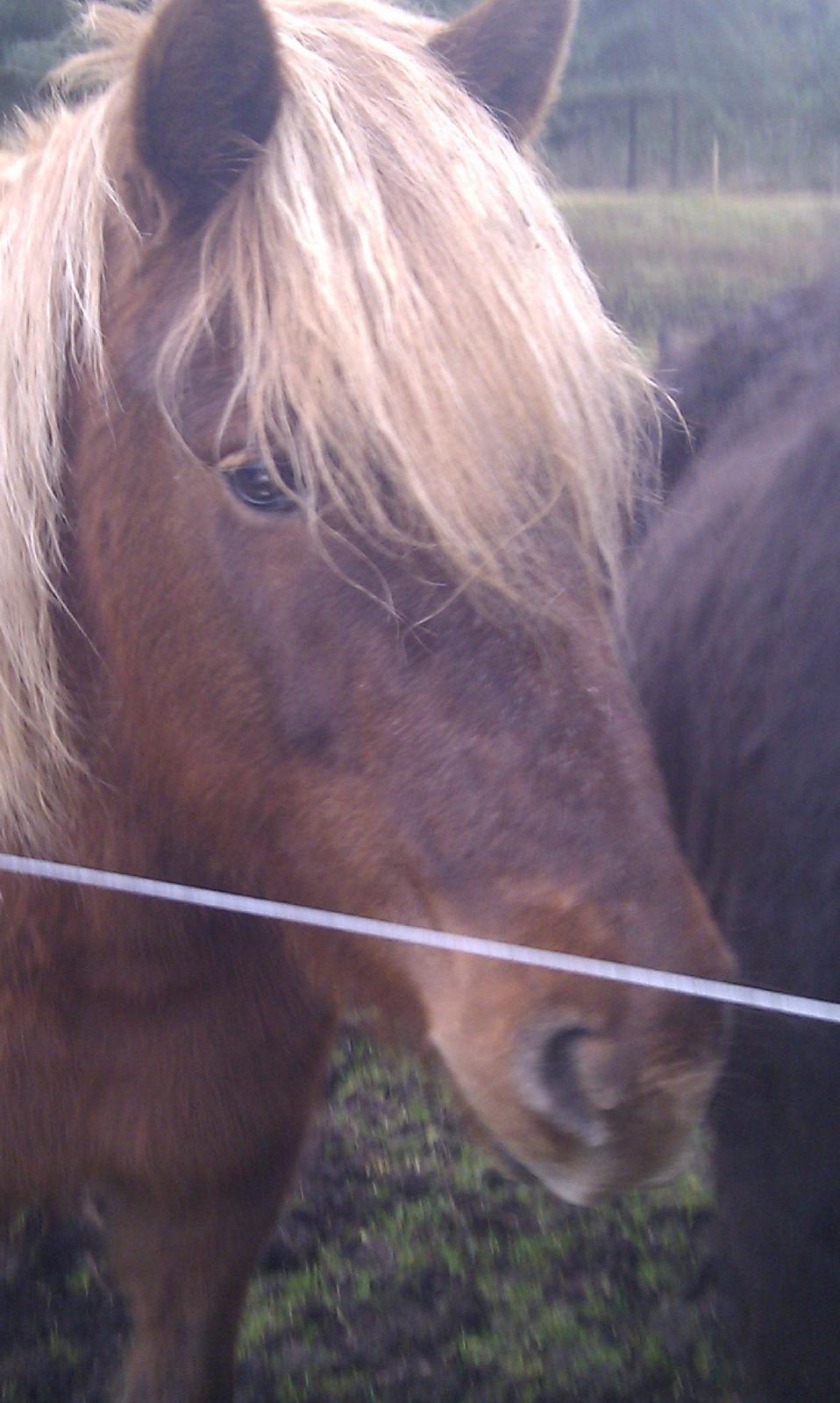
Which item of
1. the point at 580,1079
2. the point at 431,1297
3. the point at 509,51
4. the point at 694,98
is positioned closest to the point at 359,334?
the point at 509,51

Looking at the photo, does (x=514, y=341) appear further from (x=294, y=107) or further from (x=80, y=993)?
(x=80, y=993)

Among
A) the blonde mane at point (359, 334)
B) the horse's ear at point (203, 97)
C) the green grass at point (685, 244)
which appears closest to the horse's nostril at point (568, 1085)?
the blonde mane at point (359, 334)

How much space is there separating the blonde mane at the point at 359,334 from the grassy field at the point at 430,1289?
0.72 meters

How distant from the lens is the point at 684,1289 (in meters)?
2.40

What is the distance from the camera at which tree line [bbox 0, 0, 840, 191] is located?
10.4 feet

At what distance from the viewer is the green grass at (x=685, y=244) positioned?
3.01 meters

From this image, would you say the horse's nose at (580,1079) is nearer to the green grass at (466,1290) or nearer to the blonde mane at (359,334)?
the blonde mane at (359,334)

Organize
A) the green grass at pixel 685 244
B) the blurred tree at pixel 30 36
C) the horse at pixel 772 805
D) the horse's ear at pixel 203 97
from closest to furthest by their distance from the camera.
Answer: the horse's ear at pixel 203 97 → the horse at pixel 772 805 → the blurred tree at pixel 30 36 → the green grass at pixel 685 244

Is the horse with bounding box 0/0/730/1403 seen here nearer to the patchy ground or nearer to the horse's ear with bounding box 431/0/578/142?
the horse's ear with bounding box 431/0/578/142

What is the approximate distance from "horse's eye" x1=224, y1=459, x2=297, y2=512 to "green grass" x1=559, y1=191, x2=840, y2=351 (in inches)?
78.0

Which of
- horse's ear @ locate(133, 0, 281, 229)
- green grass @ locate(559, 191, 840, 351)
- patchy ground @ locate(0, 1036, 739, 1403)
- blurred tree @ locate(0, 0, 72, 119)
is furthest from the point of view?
green grass @ locate(559, 191, 840, 351)

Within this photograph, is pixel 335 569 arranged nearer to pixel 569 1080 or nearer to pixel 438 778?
pixel 438 778

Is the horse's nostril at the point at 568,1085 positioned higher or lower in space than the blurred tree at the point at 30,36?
lower

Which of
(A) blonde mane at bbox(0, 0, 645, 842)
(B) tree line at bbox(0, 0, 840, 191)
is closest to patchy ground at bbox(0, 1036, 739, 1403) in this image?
(A) blonde mane at bbox(0, 0, 645, 842)
